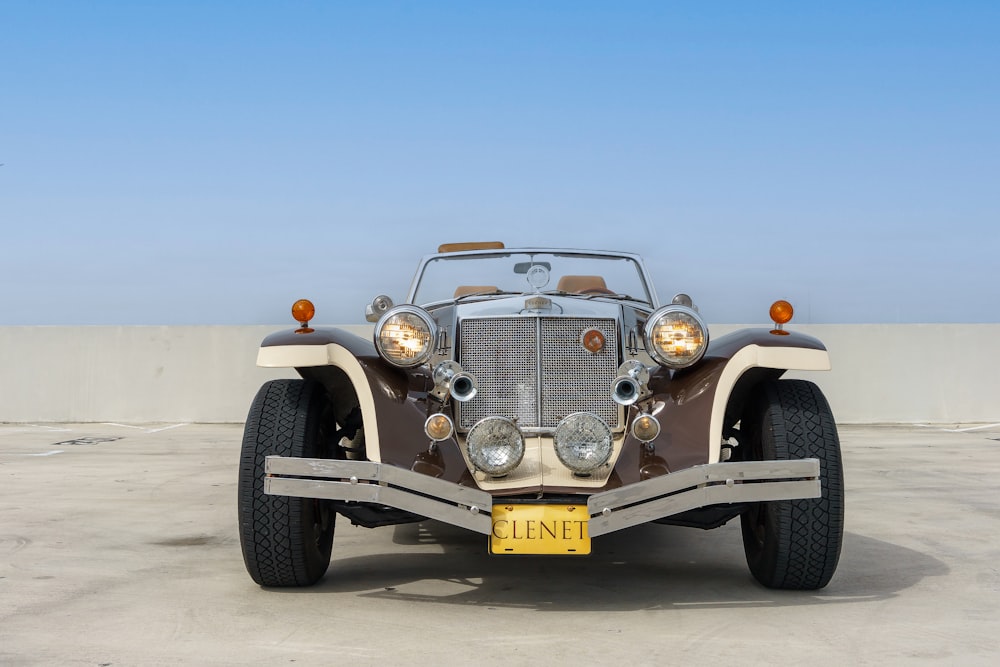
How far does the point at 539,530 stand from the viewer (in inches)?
159

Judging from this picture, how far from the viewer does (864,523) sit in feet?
21.0

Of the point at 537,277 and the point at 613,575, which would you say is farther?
the point at 537,277

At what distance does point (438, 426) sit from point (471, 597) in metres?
0.73

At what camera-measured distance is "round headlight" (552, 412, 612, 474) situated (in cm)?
423

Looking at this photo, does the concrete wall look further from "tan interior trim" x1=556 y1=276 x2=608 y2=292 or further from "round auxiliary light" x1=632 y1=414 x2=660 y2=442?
"round auxiliary light" x1=632 y1=414 x2=660 y2=442

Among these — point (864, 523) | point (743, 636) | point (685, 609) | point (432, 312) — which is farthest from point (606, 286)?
point (743, 636)

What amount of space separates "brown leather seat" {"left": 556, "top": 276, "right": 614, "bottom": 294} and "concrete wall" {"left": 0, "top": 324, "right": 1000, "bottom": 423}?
904cm

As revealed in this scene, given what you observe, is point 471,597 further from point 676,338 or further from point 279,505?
point 676,338

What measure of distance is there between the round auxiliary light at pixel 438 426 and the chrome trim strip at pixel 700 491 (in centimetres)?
68

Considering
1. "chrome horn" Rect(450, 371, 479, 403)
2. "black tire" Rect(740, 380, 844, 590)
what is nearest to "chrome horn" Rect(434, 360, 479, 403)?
"chrome horn" Rect(450, 371, 479, 403)

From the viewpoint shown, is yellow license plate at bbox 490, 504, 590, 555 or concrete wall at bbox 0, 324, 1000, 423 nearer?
yellow license plate at bbox 490, 504, 590, 555

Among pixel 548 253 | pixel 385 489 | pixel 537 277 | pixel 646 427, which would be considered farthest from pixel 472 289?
pixel 385 489

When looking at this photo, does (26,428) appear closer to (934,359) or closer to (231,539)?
(231,539)

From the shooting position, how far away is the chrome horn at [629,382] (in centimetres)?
439
